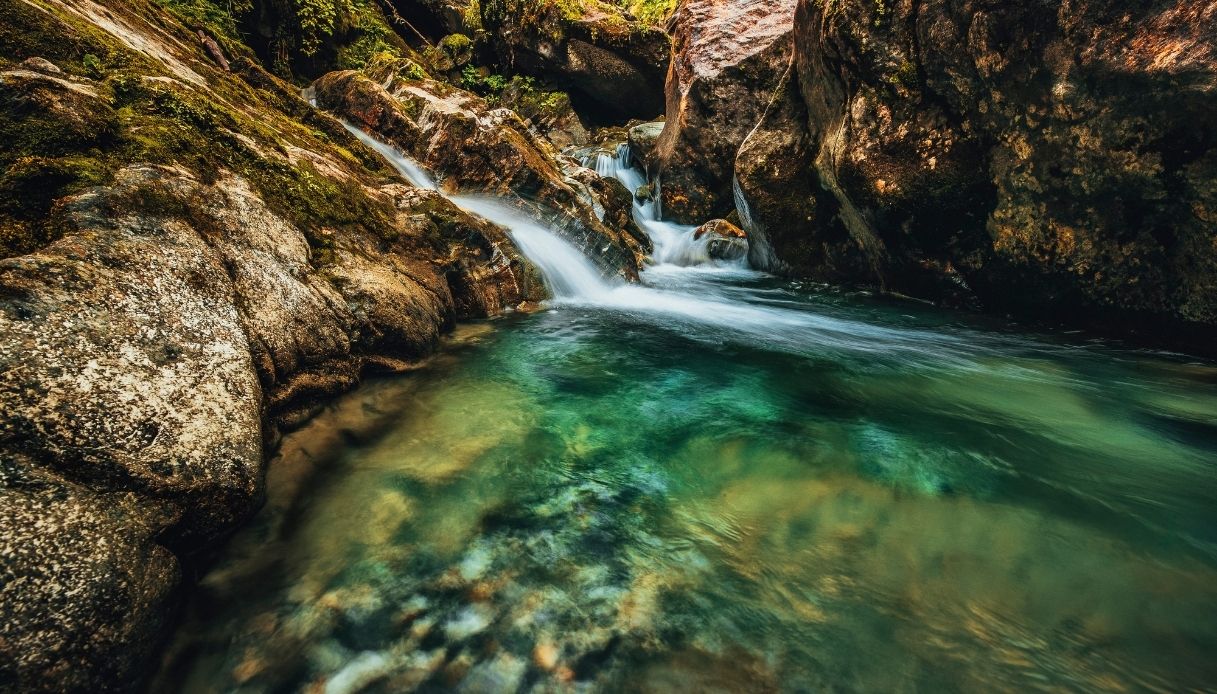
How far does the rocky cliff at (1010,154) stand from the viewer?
4312 mm

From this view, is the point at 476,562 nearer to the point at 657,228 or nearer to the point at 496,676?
the point at 496,676

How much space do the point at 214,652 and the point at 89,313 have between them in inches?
54.1

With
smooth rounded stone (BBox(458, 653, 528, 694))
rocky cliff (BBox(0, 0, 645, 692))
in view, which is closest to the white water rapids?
rocky cliff (BBox(0, 0, 645, 692))

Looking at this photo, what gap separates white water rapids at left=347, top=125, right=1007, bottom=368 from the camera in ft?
18.1

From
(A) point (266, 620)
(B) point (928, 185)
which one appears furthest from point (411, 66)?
(A) point (266, 620)

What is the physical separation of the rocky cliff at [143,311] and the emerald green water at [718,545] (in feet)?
0.98

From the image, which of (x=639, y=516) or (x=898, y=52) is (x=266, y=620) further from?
(x=898, y=52)

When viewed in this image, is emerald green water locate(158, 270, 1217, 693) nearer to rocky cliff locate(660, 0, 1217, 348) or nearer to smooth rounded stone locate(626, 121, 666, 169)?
rocky cliff locate(660, 0, 1217, 348)

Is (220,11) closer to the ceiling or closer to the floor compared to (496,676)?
closer to the ceiling

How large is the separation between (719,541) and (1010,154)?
5.96m

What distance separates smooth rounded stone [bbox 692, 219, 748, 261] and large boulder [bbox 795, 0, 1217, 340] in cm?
447

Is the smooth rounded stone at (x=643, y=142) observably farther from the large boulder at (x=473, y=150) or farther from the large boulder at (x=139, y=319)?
the large boulder at (x=139, y=319)

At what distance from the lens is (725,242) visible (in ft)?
39.6

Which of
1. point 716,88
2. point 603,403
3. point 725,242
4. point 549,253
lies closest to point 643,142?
point 716,88
